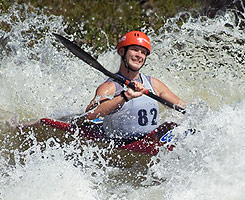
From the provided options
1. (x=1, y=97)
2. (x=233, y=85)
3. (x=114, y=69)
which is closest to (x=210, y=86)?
(x=233, y=85)

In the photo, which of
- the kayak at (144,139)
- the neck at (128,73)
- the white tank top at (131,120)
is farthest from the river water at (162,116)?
the neck at (128,73)

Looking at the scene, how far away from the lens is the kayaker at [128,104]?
3.29 metres

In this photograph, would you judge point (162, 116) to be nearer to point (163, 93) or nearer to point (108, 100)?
point (163, 93)

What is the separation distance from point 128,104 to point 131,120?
146mm

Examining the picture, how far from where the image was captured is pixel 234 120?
10.4 ft

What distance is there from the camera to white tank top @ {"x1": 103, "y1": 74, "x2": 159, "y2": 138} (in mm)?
3479

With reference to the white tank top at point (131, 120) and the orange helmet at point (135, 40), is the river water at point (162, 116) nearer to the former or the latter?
the white tank top at point (131, 120)

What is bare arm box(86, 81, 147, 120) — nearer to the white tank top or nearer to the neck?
the white tank top

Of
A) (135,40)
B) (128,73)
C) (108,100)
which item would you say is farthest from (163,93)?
(108,100)

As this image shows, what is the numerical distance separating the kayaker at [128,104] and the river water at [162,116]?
28cm

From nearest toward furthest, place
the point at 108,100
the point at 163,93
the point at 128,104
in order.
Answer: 1. the point at 108,100
2. the point at 128,104
3. the point at 163,93

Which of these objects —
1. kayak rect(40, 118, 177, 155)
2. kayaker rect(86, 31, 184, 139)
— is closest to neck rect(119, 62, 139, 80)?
kayaker rect(86, 31, 184, 139)

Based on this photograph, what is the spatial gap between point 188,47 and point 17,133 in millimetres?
3052

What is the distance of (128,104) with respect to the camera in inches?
136
